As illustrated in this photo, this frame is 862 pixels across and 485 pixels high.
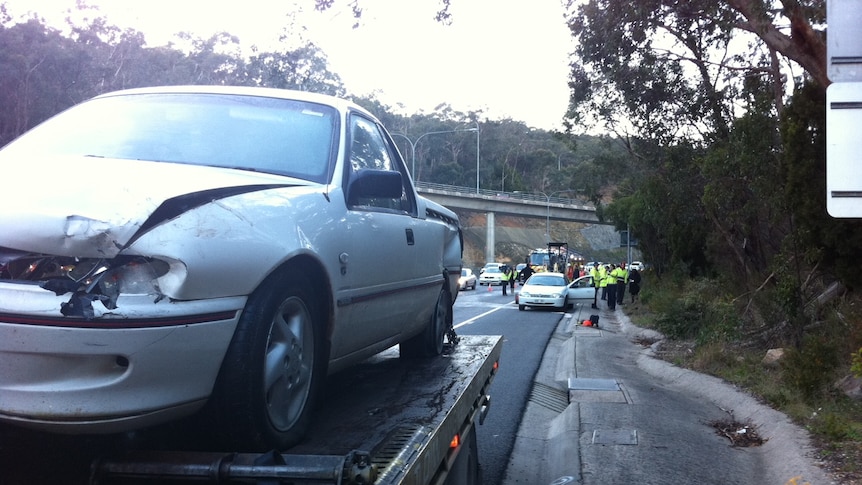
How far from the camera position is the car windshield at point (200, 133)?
353 cm

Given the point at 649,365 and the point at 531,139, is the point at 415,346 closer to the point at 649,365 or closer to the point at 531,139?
the point at 649,365

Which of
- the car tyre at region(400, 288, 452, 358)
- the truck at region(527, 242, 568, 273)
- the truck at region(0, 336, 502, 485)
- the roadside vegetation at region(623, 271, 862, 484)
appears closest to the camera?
the truck at region(0, 336, 502, 485)

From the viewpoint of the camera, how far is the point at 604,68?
16297 mm

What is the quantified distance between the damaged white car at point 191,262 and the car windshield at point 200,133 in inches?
0.4

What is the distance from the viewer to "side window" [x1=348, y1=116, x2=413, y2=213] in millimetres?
4164

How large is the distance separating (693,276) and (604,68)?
11423 mm

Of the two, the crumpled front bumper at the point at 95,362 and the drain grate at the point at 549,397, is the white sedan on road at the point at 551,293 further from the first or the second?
the crumpled front bumper at the point at 95,362

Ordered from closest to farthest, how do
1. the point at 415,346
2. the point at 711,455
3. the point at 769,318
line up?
the point at 415,346, the point at 711,455, the point at 769,318

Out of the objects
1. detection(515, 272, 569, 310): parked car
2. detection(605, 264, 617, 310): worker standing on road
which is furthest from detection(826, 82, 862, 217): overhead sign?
detection(605, 264, 617, 310): worker standing on road

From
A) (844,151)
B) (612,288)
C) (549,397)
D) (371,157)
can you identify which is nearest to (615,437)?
(549,397)

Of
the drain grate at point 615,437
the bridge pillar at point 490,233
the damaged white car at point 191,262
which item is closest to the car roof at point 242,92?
the damaged white car at point 191,262

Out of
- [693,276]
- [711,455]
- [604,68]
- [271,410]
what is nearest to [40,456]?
[271,410]

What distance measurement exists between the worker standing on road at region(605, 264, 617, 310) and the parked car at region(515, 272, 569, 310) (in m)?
1.76

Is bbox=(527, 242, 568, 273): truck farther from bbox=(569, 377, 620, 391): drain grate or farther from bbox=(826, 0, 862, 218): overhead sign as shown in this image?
bbox=(826, 0, 862, 218): overhead sign
